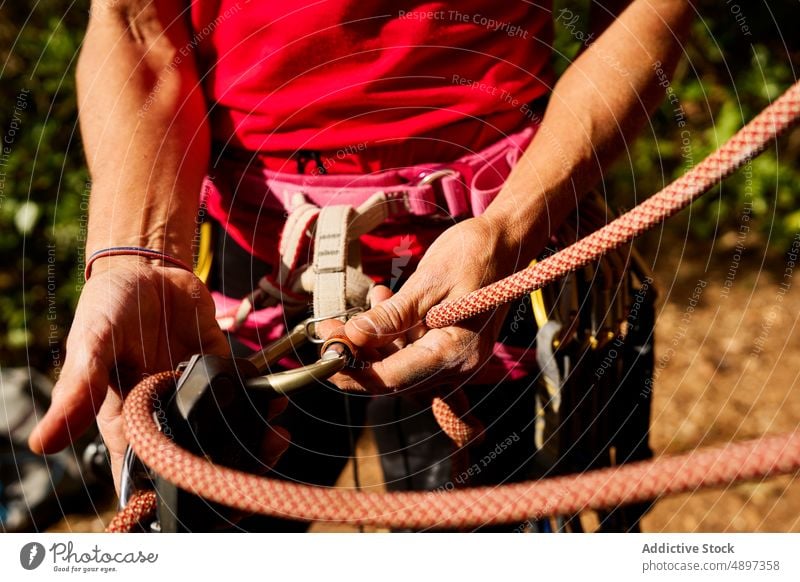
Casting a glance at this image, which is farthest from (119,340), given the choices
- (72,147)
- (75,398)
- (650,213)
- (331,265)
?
(72,147)

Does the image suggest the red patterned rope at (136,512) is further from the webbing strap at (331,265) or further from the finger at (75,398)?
the webbing strap at (331,265)

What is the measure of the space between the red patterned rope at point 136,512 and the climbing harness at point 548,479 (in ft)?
0.21

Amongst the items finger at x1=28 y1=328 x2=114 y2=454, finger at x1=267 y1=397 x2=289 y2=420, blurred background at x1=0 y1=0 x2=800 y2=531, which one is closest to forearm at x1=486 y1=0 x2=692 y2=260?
finger at x1=267 y1=397 x2=289 y2=420

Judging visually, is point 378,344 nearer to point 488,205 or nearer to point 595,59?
point 488,205

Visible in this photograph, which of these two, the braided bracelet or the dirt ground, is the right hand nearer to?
the braided bracelet

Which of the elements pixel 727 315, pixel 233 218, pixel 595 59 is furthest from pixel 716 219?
pixel 233 218

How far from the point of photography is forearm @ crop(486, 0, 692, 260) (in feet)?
2.16

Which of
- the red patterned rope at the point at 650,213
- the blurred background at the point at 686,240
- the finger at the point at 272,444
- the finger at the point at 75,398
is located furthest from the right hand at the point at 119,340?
the blurred background at the point at 686,240

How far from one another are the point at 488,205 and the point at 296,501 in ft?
1.08

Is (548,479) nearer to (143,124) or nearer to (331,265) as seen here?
(331,265)

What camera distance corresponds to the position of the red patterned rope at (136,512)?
21.8 inches

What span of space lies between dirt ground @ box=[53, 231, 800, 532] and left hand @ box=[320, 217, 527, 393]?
0.83 metres

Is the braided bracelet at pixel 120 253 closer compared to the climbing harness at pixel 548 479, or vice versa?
the climbing harness at pixel 548 479

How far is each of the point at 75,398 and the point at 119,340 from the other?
2.8 inches
